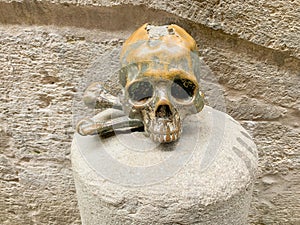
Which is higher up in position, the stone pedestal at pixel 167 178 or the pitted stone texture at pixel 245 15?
the pitted stone texture at pixel 245 15

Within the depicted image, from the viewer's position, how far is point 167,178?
0.60m

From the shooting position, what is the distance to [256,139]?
3.33 ft

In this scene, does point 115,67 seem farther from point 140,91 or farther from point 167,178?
point 167,178

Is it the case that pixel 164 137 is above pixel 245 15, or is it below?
below

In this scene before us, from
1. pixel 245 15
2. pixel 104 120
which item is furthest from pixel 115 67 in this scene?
pixel 245 15

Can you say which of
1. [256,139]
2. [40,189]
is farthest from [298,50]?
[40,189]

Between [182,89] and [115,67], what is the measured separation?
334 mm

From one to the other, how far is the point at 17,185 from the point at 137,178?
676mm

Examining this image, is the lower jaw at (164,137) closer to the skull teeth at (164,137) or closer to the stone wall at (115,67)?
the skull teeth at (164,137)

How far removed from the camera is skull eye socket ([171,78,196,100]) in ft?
2.04

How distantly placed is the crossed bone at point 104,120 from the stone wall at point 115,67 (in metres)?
0.21

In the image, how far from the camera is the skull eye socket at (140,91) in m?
0.63

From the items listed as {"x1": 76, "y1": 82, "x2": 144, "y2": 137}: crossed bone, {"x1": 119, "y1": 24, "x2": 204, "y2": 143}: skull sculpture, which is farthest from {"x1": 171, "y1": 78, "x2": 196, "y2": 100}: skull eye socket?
{"x1": 76, "y1": 82, "x2": 144, "y2": 137}: crossed bone

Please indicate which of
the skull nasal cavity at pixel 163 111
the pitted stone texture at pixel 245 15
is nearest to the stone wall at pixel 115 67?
the pitted stone texture at pixel 245 15
